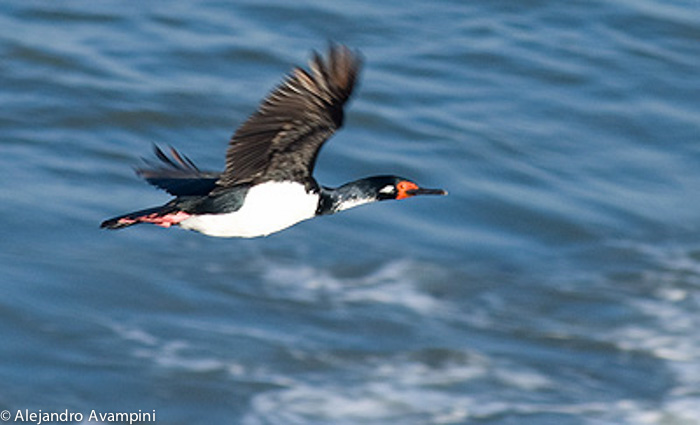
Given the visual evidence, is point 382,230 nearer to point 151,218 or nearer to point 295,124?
point 151,218

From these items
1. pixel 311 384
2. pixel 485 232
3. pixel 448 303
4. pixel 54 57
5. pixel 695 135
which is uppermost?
pixel 54 57

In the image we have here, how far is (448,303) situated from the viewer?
917 cm

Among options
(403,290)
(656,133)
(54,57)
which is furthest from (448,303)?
(54,57)

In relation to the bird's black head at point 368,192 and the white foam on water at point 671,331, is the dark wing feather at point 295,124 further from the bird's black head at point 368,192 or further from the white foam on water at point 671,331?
the white foam on water at point 671,331

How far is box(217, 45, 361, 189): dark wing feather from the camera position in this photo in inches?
214

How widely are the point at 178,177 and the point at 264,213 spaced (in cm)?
109

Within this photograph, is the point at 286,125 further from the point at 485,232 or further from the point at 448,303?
the point at 485,232

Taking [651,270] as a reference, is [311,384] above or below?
below

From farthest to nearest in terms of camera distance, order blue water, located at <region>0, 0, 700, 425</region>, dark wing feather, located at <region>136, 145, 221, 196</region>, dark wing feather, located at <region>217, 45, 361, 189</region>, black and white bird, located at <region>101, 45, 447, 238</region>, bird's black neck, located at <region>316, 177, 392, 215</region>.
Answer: blue water, located at <region>0, 0, 700, 425</region> → dark wing feather, located at <region>136, 145, 221, 196</region> → bird's black neck, located at <region>316, 177, 392, 215</region> → black and white bird, located at <region>101, 45, 447, 238</region> → dark wing feather, located at <region>217, 45, 361, 189</region>

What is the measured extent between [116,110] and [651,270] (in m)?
4.35

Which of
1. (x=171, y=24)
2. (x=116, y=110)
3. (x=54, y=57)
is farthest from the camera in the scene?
(x=171, y=24)

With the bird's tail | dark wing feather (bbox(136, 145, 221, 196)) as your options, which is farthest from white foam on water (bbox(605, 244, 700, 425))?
the bird's tail

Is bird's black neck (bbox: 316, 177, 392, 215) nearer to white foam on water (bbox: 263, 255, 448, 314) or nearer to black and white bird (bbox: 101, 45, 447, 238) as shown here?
black and white bird (bbox: 101, 45, 447, 238)

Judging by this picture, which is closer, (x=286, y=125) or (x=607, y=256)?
(x=286, y=125)
